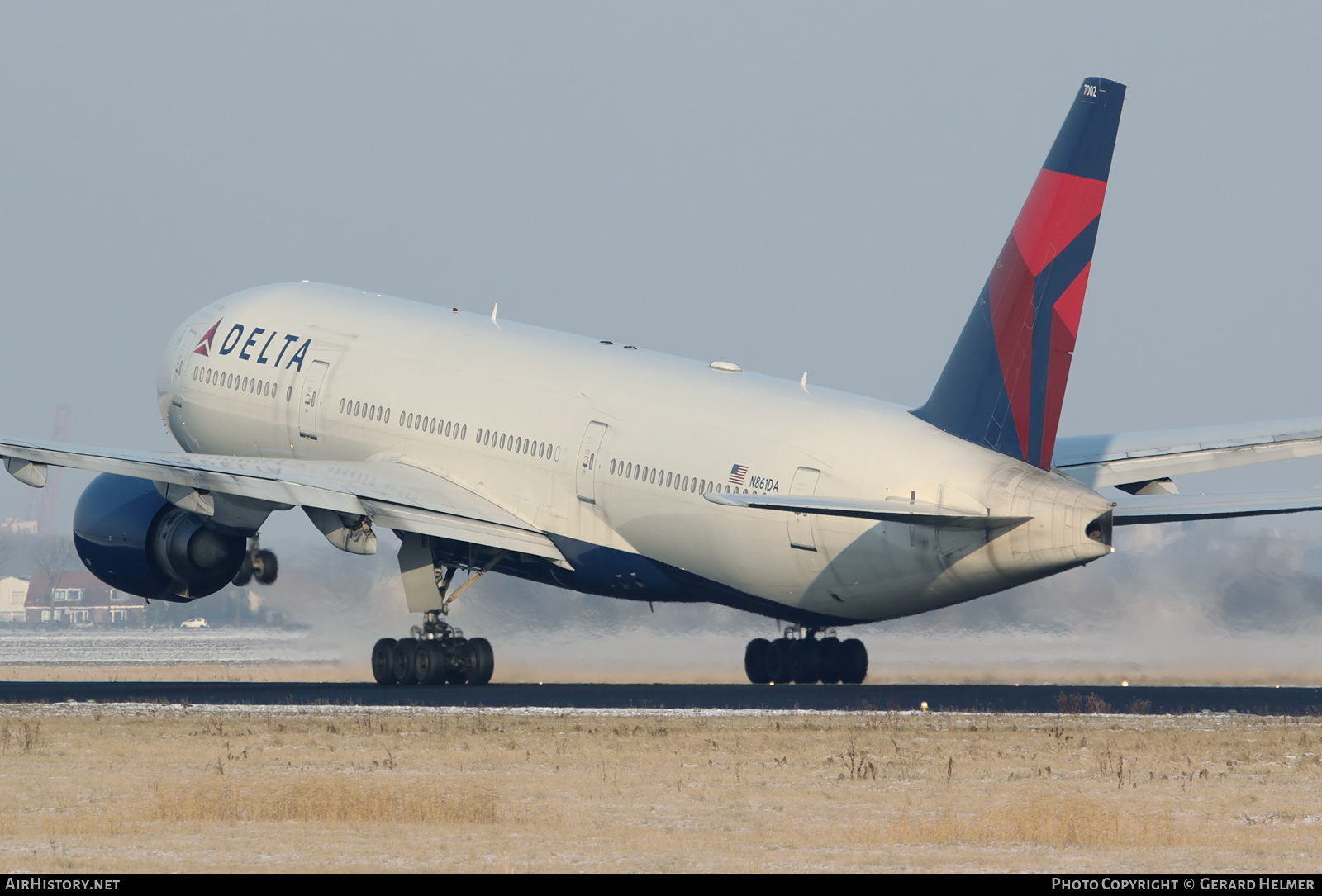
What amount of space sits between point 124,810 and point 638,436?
54.0 ft

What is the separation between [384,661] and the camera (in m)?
36.2

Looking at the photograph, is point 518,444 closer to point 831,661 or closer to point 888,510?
point 831,661

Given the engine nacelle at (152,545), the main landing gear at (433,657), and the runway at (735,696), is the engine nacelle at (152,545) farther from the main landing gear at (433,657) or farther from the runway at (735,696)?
the main landing gear at (433,657)

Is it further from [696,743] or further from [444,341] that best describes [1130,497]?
[444,341]

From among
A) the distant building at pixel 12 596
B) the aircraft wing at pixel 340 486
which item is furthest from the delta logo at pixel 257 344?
the distant building at pixel 12 596

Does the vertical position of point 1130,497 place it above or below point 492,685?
above

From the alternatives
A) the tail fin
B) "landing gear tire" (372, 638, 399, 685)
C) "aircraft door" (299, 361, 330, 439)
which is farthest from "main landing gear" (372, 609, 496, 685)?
the tail fin

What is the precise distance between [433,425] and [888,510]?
1207cm

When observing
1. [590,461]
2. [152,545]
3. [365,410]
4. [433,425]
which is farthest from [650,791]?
[365,410]

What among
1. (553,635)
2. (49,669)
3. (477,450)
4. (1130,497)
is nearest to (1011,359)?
(1130,497)

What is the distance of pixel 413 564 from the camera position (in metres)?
36.5

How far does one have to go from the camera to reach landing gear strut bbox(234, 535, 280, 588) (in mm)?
36938

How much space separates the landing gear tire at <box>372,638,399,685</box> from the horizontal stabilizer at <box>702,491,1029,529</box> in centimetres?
975

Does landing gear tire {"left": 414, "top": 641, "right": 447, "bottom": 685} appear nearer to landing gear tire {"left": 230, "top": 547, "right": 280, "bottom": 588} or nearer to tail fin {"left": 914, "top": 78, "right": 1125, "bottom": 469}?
landing gear tire {"left": 230, "top": 547, "right": 280, "bottom": 588}
